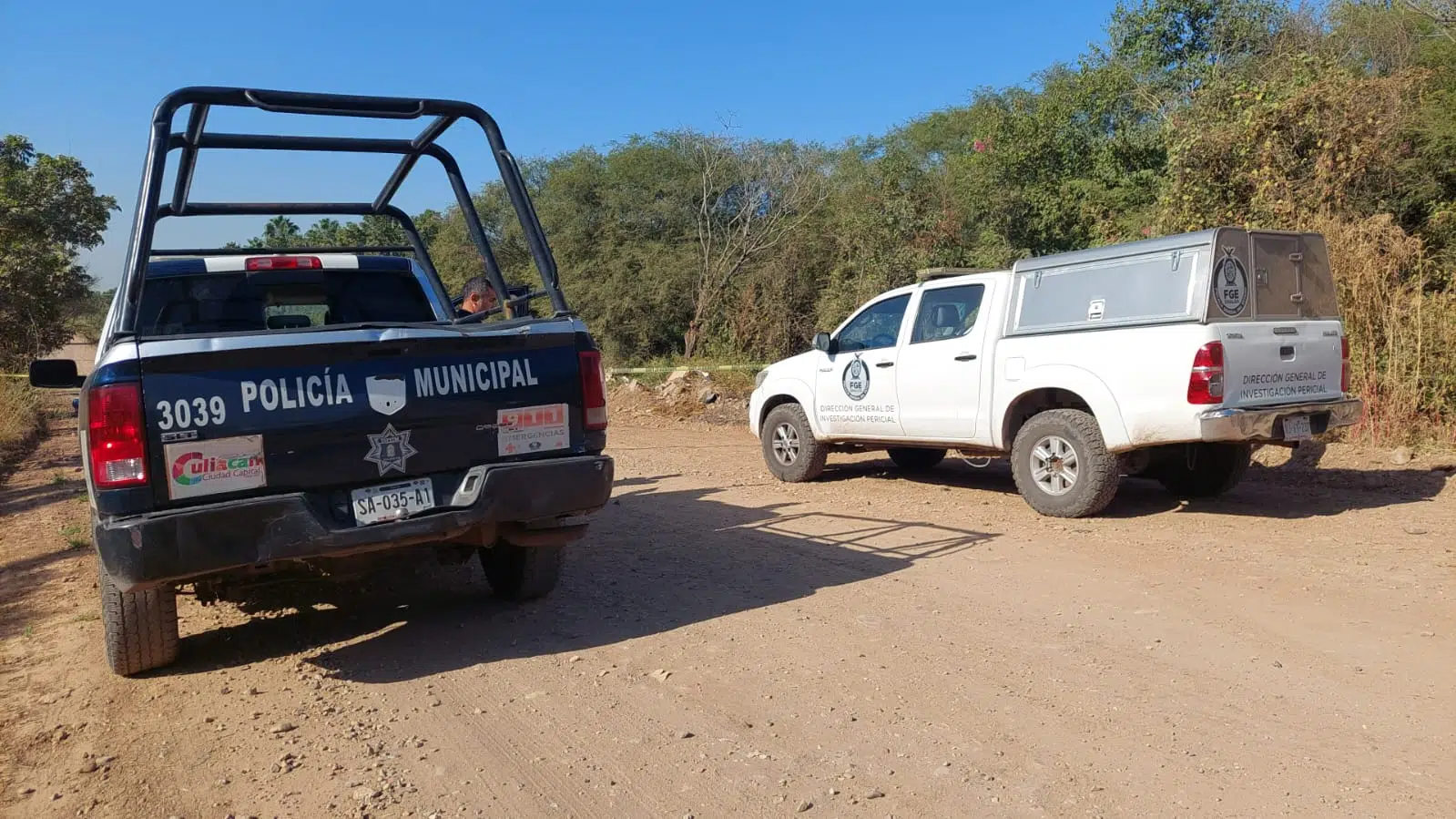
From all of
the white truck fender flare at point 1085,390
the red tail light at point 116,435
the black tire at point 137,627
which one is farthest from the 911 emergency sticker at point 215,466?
the white truck fender flare at point 1085,390

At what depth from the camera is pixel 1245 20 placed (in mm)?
18750

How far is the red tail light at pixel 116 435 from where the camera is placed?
3.94 m

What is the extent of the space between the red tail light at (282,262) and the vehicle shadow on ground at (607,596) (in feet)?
6.23

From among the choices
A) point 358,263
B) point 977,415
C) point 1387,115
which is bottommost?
point 977,415

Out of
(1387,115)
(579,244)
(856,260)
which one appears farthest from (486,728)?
(579,244)

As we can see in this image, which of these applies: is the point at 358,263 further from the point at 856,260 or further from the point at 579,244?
the point at 579,244

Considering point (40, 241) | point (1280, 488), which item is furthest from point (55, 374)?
point (40, 241)

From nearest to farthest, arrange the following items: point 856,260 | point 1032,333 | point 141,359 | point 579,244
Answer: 1. point 141,359
2. point 1032,333
3. point 856,260
4. point 579,244

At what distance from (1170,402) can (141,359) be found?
602 centimetres

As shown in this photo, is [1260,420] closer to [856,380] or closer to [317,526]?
[856,380]

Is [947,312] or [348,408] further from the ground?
[947,312]

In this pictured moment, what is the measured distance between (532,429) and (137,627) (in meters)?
1.85

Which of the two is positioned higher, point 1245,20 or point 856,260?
point 1245,20

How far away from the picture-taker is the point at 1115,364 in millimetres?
7480
